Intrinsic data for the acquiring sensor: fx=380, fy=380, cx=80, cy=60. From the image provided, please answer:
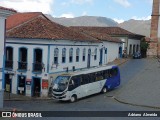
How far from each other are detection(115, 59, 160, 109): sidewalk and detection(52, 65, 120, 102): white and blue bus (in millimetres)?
1515

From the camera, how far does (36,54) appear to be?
1243 inches

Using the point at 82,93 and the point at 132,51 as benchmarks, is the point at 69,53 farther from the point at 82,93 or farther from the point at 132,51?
the point at 132,51

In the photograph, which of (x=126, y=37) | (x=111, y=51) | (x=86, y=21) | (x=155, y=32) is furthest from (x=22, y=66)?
(x=86, y=21)

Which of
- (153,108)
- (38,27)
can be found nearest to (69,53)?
(38,27)

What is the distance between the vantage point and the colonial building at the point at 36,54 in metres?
30.9

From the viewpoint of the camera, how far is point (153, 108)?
928 inches

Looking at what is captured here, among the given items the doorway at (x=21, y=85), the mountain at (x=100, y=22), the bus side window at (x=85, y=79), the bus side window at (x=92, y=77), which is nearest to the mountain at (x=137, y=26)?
the mountain at (x=100, y=22)

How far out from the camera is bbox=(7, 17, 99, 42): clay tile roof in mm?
31219

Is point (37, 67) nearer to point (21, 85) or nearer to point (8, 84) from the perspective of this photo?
point (21, 85)

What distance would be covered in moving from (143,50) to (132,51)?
3.17 metres

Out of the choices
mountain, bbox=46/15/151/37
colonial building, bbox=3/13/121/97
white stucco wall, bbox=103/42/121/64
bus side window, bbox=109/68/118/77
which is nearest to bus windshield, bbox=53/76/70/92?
colonial building, bbox=3/13/121/97

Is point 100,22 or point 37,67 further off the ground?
point 100,22

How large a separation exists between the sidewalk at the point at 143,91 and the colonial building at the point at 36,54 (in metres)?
5.82

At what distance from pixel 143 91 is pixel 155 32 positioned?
27.5 metres
